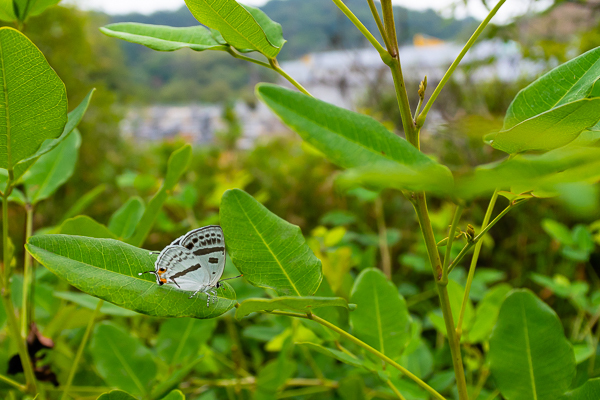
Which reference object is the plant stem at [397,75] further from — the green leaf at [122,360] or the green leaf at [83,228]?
the green leaf at [122,360]

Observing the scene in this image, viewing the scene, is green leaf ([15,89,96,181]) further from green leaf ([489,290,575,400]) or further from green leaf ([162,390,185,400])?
green leaf ([489,290,575,400])

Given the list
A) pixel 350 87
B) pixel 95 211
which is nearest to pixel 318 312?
pixel 95 211

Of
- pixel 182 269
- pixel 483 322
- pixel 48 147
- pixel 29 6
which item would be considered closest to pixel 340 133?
pixel 182 269

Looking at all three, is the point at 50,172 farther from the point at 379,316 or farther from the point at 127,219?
the point at 379,316

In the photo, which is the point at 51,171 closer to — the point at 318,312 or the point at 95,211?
the point at 318,312

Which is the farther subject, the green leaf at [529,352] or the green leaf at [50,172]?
the green leaf at [50,172]

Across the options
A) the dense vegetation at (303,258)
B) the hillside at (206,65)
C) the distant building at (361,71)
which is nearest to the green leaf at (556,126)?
the dense vegetation at (303,258)
